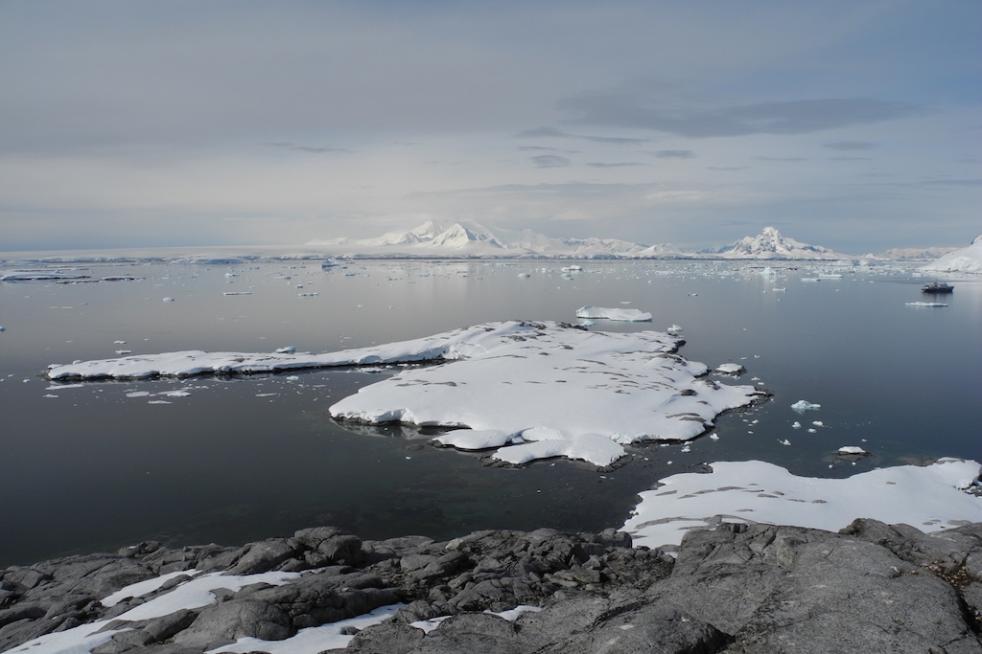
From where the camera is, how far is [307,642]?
8.99m

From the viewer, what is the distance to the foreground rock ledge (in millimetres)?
8047

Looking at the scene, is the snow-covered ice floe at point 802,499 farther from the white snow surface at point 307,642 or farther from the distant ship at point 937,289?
Result: the distant ship at point 937,289

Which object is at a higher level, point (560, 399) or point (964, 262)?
point (964, 262)

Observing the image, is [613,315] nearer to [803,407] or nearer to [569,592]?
[803,407]

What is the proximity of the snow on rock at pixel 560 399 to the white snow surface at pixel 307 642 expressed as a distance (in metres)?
11.7

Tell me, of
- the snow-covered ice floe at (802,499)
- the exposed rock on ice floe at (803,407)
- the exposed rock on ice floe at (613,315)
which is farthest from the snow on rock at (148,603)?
the exposed rock on ice floe at (613,315)

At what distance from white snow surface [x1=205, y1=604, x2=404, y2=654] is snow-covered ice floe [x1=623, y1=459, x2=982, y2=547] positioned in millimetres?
7387

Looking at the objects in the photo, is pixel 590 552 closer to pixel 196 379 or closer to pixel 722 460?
pixel 722 460

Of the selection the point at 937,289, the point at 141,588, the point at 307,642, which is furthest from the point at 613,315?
the point at 937,289

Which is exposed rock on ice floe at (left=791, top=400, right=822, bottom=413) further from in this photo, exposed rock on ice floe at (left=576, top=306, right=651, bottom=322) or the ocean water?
exposed rock on ice floe at (left=576, top=306, right=651, bottom=322)

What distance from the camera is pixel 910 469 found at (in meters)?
18.7

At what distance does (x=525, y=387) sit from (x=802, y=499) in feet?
45.4

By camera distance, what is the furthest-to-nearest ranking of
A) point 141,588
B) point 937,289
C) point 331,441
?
1. point 937,289
2. point 331,441
3. point 141,588

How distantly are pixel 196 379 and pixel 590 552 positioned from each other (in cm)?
2766
